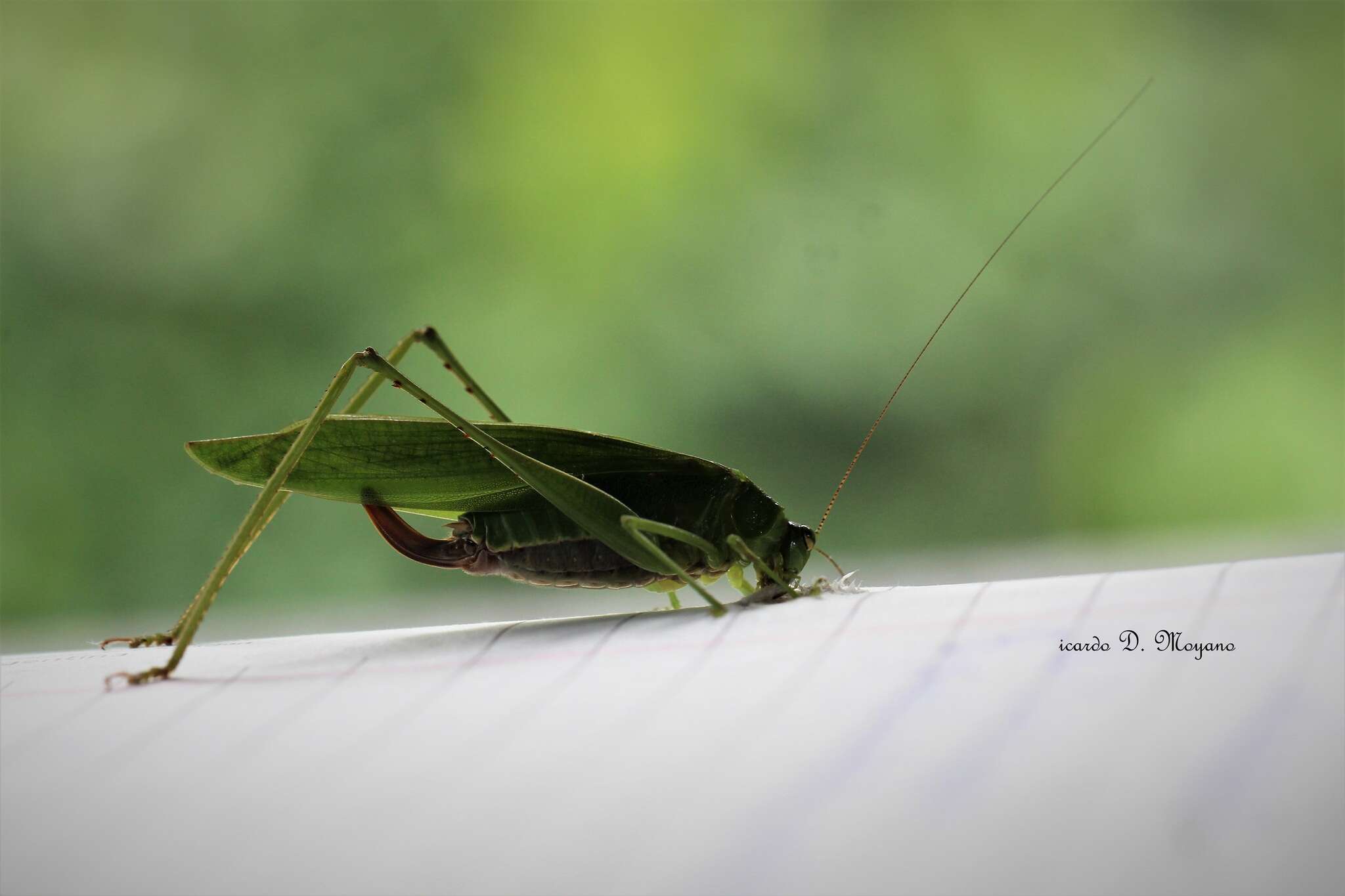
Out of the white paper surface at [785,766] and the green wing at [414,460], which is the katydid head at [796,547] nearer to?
the green wing at [414,460]

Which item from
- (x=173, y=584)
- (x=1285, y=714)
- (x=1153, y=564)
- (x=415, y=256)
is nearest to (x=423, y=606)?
(x=173, y=584)

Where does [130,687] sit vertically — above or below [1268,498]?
below

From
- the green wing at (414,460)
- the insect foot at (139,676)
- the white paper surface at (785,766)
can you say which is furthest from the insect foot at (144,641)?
the white paper surface at (785,766)

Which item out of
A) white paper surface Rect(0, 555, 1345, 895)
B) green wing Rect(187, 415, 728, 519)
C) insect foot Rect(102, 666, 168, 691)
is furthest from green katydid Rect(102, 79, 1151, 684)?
white paper surface Rect(0, 555, 1345, 895)

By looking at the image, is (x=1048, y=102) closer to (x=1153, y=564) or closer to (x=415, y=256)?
(x=415, y=256)

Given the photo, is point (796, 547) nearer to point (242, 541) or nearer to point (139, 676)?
point (242, 541)
